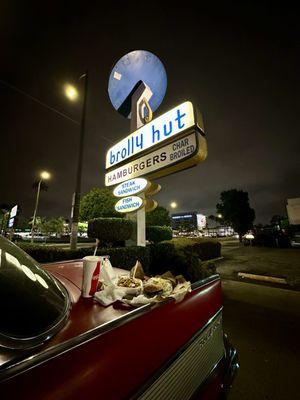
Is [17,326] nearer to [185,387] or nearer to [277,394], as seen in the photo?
[185,387]

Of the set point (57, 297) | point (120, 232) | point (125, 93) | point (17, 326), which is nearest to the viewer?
point (17, 326)

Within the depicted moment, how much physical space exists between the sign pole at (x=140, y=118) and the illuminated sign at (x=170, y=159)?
1364 millimetres

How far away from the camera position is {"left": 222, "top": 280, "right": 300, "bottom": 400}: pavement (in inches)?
89.4

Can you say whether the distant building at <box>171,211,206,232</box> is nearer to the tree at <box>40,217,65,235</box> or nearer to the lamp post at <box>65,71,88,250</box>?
the tree at <box>40,217,65,235</box>

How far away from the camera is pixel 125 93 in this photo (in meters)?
8.90

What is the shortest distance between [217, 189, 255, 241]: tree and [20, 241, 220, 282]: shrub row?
1433 inches

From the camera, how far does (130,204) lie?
646 cm

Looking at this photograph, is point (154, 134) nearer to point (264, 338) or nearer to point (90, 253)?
point (90, 253)

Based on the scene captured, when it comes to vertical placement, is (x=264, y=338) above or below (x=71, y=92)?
below

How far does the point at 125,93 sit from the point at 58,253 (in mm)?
7366

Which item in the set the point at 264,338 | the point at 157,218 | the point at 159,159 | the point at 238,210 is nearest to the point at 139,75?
the point at 159,159

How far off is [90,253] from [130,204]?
6.40 ft

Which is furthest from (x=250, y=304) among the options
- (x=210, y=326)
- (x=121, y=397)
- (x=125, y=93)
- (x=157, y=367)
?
(x=125, y=93)

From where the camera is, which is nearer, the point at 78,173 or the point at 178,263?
the point at 178,263
